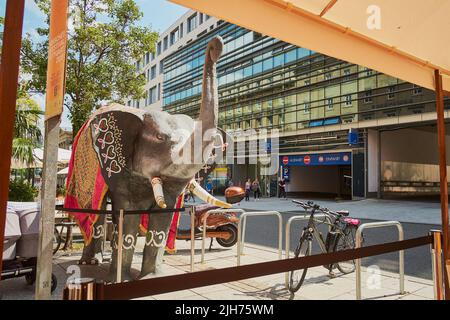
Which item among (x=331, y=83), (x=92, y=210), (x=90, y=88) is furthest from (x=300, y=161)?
(x=92, y=210)

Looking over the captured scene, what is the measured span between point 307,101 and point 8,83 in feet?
90.0

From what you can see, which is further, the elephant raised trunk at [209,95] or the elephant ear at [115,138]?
the elephant ear at [115,138]

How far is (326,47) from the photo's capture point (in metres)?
3.54

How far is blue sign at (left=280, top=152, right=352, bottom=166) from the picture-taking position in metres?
25.5

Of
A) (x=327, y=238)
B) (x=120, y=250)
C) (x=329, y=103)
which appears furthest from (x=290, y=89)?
(x=120, y=250)

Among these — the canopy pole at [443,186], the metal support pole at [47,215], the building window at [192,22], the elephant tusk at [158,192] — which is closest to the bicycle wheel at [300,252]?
the canopy pole at [443,186]

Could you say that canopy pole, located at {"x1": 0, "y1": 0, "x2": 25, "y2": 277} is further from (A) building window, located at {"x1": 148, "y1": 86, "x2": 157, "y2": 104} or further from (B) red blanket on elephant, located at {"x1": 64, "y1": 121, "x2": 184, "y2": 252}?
(A) building window, located at {"x1": 148, "y1": 86, "x2": 157, "y2": 104}

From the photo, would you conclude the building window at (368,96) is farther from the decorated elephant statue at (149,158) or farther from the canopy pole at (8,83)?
the canopy pole at (8,83)

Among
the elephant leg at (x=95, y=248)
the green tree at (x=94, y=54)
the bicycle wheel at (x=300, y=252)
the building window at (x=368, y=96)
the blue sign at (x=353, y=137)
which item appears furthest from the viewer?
the blue sign at (x=353, y=137)

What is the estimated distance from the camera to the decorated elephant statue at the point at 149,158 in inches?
184

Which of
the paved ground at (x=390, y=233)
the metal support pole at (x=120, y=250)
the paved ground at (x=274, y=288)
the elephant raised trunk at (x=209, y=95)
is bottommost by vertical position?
the paved ground at (x=274, y=288)

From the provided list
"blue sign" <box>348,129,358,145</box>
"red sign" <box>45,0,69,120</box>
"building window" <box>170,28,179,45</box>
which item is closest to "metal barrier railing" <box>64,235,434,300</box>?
"red sign" <box>45,0,69,120</box>
